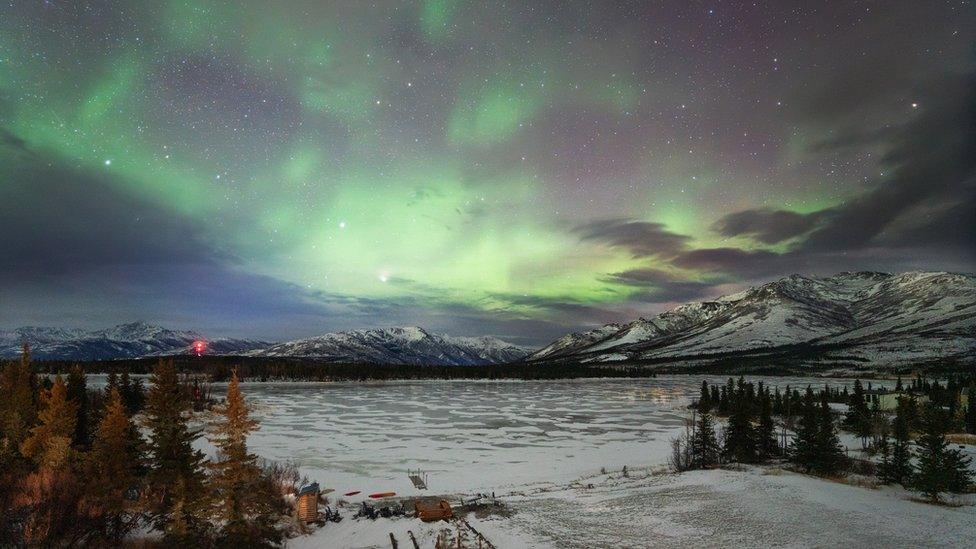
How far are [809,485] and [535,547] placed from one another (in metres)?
24.0

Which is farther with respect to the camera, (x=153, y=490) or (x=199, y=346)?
(x=199, y=346)

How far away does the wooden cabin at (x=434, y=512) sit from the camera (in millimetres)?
30703

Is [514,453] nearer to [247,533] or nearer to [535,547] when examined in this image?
[535,547]

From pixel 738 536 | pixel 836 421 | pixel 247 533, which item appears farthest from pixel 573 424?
pixel 247 533

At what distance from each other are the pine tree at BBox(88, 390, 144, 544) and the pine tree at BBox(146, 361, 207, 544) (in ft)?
5.67

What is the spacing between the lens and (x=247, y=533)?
26.6 meters

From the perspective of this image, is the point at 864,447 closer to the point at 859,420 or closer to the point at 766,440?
the point at 859,420

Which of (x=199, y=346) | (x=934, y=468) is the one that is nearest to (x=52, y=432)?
(x=199, y=346)

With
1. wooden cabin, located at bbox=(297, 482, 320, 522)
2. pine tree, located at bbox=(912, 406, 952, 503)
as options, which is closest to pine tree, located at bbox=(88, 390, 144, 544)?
wooden cabin, located at bbox=(297, 482, 320, 522)

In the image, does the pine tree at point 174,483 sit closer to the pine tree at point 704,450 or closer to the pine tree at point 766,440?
the pine tree at point 704,450

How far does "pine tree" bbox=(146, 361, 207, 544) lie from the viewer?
89.3 feet

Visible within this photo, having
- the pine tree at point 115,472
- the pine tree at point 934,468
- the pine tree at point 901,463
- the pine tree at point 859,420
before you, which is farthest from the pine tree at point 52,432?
the pine tree at point 859,420

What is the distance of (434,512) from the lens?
101ft

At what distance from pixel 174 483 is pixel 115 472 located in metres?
7.26
